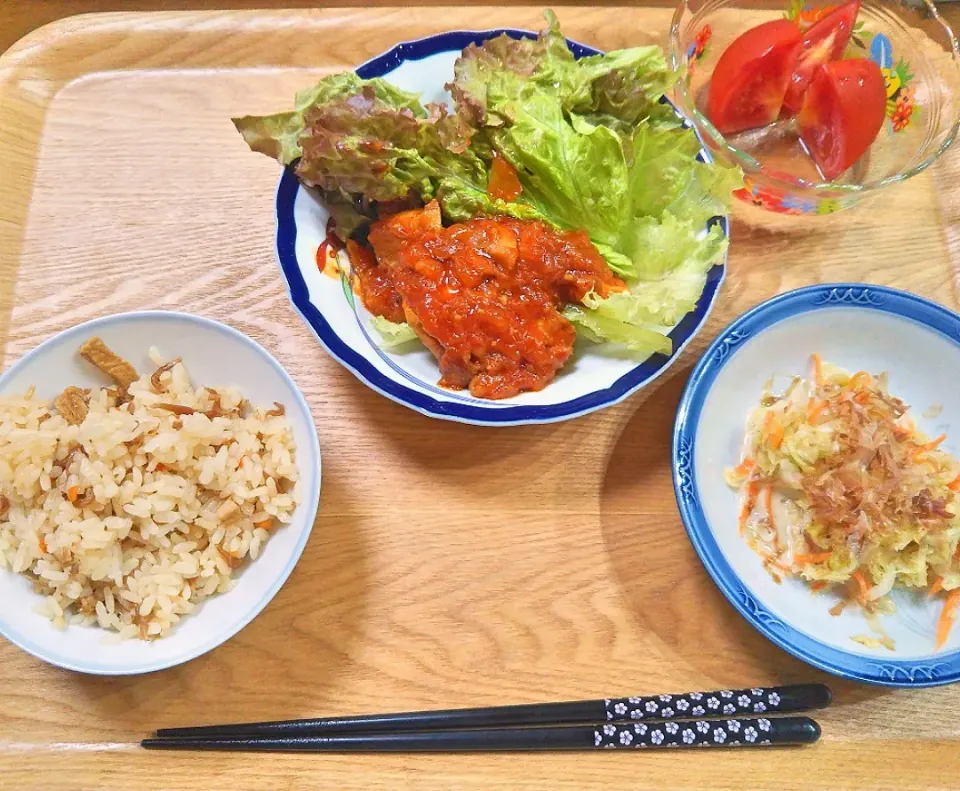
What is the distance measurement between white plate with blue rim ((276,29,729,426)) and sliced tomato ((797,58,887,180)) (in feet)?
1.60

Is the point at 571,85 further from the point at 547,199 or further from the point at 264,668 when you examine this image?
the point at 264,668

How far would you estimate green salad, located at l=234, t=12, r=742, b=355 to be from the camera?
5.39ft

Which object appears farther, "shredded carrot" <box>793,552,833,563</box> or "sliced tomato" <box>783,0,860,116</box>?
"sliced tomato" <box>783,0,860,116</box>

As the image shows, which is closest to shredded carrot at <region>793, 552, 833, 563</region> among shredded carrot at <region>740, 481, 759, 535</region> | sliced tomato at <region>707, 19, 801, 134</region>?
shredded carrot at <region>740, 481, 759, 535</region>

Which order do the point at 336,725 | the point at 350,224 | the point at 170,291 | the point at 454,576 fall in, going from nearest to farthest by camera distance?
1. the point at 336,725
2. the point at 454,576
3. the point at 350,224
4. the point at 170,291

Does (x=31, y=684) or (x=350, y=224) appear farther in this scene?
(x=350, y=224)

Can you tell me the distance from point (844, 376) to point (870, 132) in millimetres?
713

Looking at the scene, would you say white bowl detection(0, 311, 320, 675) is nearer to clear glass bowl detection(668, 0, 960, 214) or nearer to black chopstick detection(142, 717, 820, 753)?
black chopstick detection(142, 717, 820, 753)

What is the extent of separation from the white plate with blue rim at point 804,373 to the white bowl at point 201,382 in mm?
807

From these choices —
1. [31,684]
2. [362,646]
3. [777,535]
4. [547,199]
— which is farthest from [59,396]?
[777,535]

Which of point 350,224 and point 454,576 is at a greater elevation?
point 350,224

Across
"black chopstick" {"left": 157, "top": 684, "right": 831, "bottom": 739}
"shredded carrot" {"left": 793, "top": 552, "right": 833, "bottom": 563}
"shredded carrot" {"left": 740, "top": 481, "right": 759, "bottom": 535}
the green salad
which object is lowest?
"black chopstick" {"left": 157, "top": 684, "right": 831, "bottom": 739}

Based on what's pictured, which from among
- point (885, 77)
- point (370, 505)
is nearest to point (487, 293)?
point (370, 505)

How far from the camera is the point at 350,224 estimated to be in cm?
174
